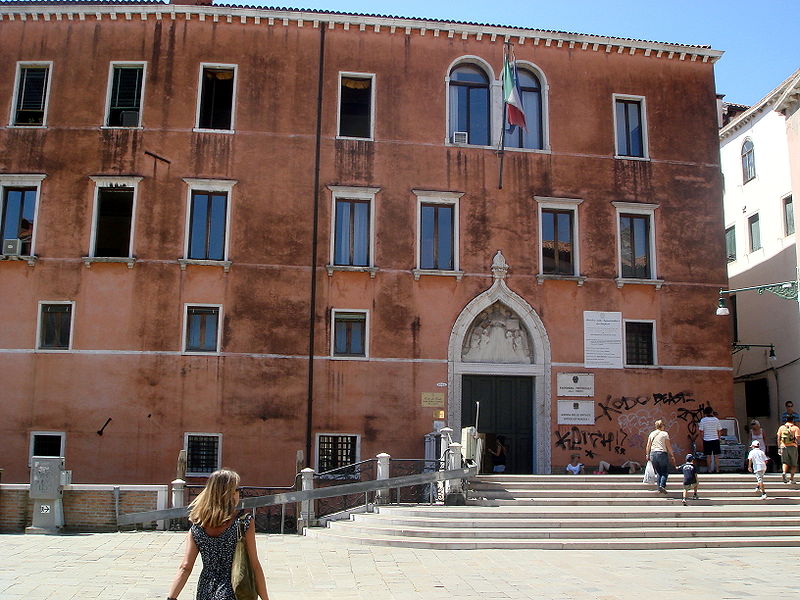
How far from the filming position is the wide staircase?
14.0 meters

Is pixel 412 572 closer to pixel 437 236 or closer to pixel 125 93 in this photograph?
pixel 437 236

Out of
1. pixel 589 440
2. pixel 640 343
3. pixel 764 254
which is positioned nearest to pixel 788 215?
pixel 764 254

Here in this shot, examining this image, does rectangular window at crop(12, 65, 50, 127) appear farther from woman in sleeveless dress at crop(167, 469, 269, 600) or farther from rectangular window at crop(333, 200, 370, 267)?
woman in sleeveless dress at crop(167, 469, 269, 600)

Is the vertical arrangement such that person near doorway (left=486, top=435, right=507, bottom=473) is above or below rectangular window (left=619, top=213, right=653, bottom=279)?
below

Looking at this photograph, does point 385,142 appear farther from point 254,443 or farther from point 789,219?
point 789,219

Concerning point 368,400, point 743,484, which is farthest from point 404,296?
point 743,484

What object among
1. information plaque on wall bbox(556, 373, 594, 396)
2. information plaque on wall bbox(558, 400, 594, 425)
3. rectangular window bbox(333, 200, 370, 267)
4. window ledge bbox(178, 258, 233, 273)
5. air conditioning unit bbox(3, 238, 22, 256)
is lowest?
information plaque on wall bbox(558, 400, 594, 425)

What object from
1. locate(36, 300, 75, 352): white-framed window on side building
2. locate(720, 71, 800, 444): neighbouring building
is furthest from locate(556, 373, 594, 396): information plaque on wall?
locate(36, 300, 75, 352): white-framed window on side building

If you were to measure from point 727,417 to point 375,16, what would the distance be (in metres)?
14.9

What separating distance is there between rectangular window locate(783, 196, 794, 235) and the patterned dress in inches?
961

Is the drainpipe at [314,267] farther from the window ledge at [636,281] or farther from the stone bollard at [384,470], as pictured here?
the window ledge at [636,281]

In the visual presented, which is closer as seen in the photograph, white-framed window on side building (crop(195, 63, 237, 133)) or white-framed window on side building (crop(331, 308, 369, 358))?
white-framed window on side building (crop(331, 308, 369, 358))

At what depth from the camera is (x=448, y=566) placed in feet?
39.3

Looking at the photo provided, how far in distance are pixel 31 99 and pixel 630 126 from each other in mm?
17154
